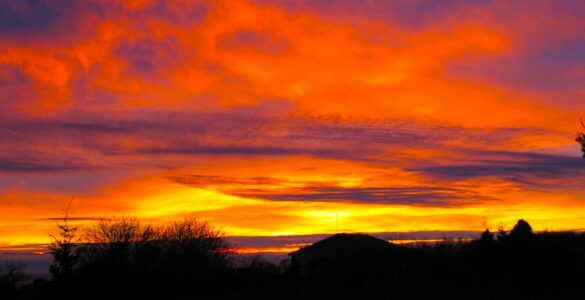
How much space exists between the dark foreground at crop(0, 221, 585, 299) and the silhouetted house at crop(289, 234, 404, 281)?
0.27ft

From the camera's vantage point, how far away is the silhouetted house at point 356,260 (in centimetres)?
4166

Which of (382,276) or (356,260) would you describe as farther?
(356,260)

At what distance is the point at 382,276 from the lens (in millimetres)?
38969

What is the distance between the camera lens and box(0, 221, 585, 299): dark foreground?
111 ft

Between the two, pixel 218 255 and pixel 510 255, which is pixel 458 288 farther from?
pixel 218 255

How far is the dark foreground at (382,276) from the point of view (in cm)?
3388

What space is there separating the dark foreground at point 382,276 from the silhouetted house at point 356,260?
0.08m

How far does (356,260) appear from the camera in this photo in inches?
1698

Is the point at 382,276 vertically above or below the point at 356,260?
below

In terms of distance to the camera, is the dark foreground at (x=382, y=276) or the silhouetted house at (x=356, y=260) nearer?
the dark foreground at (x=382, y=276)

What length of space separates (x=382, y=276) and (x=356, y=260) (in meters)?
4.29

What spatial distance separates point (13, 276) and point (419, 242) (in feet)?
88.7

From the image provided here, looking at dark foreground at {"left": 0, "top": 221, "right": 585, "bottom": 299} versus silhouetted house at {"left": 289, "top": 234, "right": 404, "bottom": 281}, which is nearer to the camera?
dark foreground at {"left": 0, "top": 221, "right": 585, "bottom": 299}

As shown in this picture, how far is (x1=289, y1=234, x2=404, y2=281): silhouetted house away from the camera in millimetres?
41656
